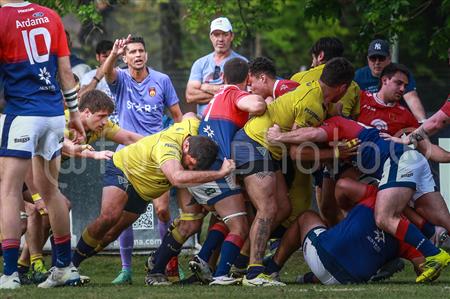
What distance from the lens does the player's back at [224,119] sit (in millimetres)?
11055

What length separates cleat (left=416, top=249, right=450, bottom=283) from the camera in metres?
10.7

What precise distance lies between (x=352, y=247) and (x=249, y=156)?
1225 millimetres

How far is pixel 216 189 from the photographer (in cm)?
1091

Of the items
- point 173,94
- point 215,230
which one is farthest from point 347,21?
point 215,230

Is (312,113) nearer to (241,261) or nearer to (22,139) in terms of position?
(241,261)

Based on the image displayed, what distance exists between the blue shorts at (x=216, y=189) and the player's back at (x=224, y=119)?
20 centimetres

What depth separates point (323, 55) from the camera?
12805 millimetres

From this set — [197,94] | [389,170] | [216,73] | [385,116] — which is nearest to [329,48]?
[385,116]

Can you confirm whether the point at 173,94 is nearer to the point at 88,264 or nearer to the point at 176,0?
the point at 88,264

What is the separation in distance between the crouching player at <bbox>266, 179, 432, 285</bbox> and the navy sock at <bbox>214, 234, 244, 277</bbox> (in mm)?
610

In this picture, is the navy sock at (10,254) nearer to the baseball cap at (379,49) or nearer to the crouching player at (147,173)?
the crouching player at (147,173)

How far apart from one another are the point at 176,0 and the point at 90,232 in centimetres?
1905

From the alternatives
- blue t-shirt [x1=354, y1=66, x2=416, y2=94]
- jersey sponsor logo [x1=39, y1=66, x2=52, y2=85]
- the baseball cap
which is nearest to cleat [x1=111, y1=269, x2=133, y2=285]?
jersey sponsor logo [x1=39, y1=66, x2=52, y2=85]

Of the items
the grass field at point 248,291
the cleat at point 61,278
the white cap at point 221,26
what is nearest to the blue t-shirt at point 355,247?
the grass field at point 248,291
